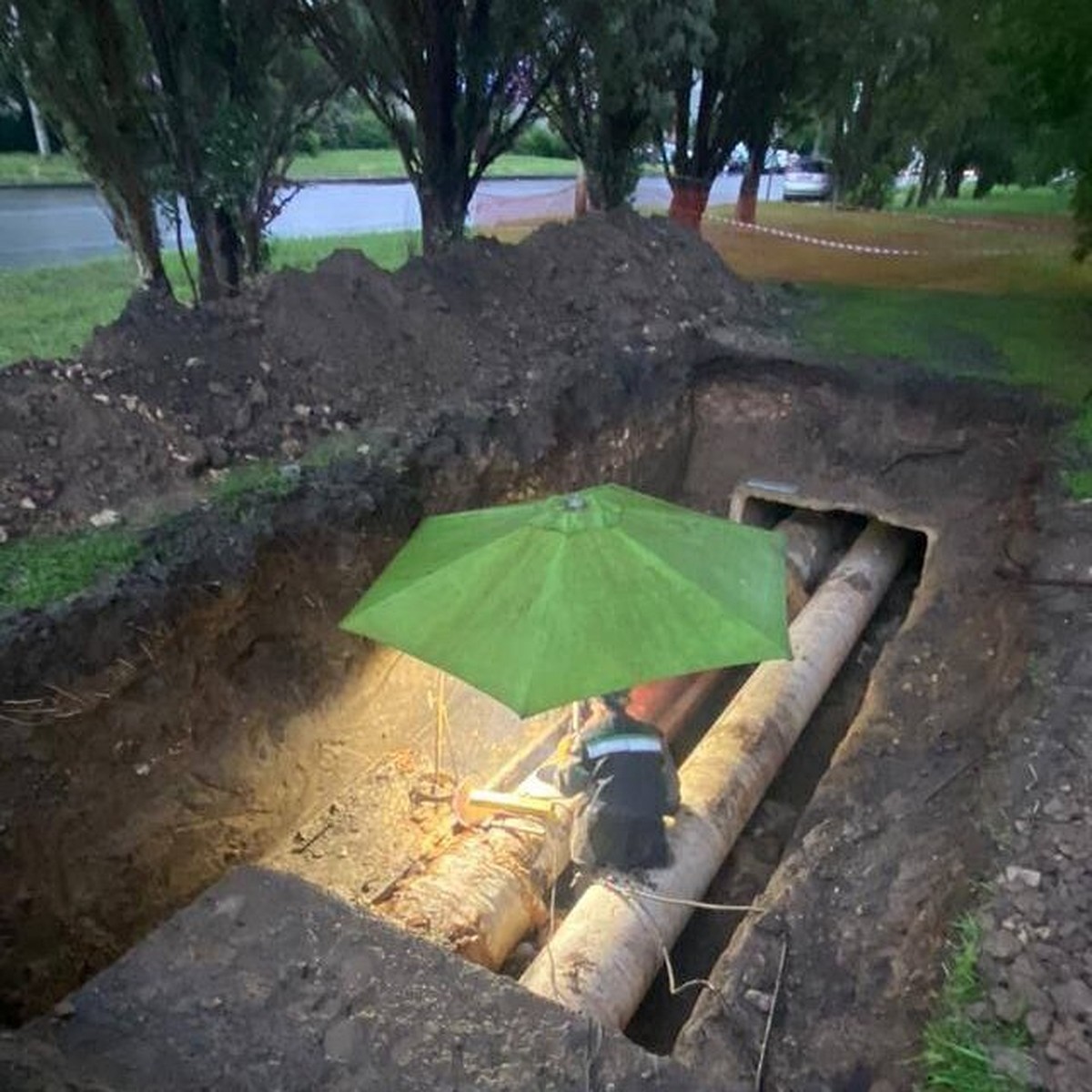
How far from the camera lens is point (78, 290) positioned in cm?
1145

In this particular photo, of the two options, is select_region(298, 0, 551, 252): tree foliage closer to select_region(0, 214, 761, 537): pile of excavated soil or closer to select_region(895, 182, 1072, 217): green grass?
select_region(0, 214, 761, 537): pile of excavated soil

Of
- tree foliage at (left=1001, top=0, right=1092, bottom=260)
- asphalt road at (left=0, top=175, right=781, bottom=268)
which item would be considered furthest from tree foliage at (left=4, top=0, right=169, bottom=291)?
tree foliage at (left=1001, top=0, right=1092, bottom=260)

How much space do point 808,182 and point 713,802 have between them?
24.9 m

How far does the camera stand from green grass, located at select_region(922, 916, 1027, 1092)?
132 inches

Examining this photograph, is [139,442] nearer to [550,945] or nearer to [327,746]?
[327,746]

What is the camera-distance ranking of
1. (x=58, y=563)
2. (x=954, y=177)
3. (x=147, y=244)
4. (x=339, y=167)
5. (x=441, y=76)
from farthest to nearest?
(x=954, y=177)
(x=339, y=167)
(x=441, y=76)
(x=147, y=244)
(x=58, y=563)

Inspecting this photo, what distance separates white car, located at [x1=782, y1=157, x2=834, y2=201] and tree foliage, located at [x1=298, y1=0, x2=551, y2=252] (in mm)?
16492

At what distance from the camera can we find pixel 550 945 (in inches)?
185

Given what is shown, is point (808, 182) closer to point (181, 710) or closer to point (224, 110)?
point (224, 110)

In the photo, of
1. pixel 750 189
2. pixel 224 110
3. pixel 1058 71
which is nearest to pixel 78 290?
pixel 224 110

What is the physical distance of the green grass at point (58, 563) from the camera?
508 centimetres

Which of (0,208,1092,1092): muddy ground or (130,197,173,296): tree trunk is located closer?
(0,208,1092,1092): muddy ground

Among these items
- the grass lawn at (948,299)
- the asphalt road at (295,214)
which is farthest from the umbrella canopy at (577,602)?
the asphalt road at (295,214)

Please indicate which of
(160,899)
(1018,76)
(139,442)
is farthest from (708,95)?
(160,899)
